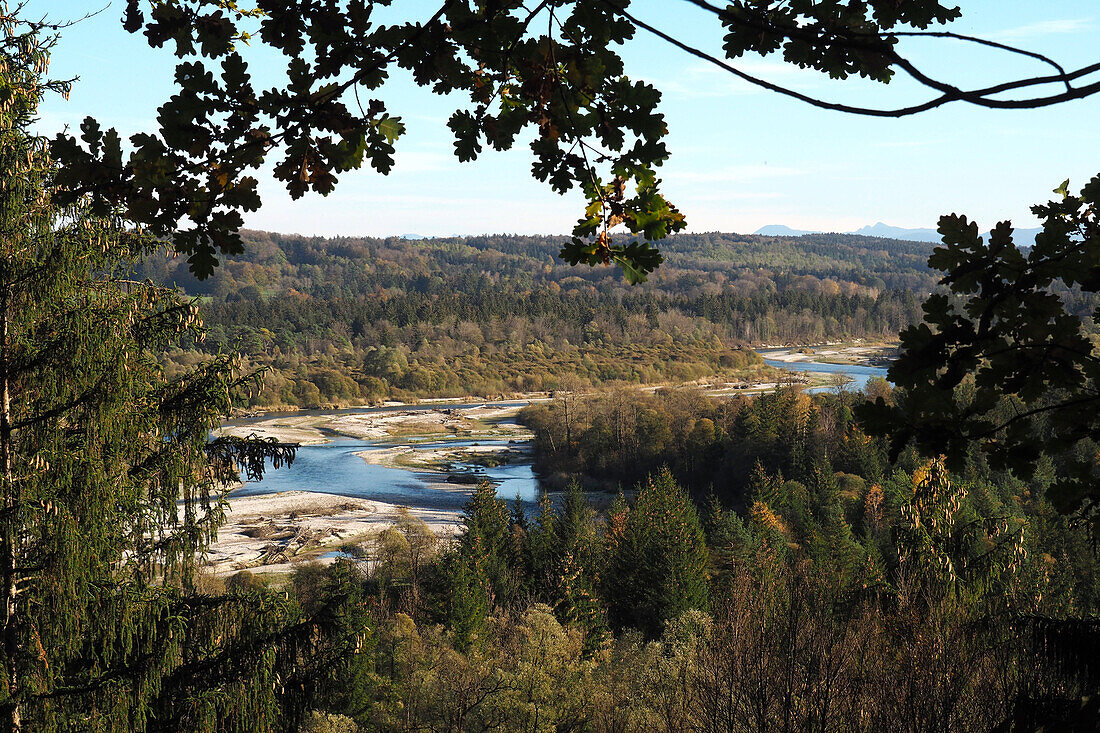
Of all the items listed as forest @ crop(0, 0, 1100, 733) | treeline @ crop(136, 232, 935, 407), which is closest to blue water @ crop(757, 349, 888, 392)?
treeline @ crop(136, 232, 935, 407)

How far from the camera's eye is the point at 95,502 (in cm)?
697

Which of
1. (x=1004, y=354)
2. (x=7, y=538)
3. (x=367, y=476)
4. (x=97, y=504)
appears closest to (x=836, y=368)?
(x=367, y=476)

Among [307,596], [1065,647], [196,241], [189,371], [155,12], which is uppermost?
[155,12]

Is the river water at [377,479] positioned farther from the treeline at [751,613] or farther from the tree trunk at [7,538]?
the tree trunk at [7,538]

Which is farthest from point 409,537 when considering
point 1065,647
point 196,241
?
point 196,241

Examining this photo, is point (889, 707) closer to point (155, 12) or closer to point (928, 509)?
point (928, 509)

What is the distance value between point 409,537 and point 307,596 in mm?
5370

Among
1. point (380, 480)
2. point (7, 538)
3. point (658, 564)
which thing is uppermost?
point (7, 538)

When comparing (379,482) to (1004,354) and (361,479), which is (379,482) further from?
(1004,354)

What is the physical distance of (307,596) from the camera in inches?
1075

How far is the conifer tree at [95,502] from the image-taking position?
268 inches

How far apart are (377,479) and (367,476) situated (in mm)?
1028

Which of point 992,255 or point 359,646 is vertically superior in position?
point 992,255

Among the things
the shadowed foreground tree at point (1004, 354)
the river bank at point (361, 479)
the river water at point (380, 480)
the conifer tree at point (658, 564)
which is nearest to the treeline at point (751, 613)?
the conifer tree at point (658, 564)
